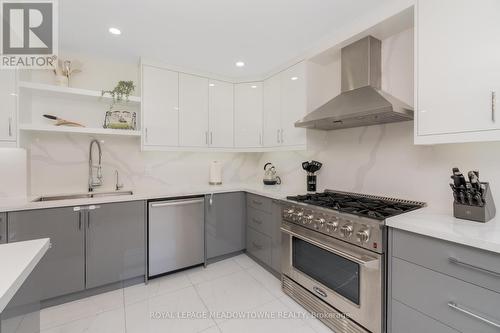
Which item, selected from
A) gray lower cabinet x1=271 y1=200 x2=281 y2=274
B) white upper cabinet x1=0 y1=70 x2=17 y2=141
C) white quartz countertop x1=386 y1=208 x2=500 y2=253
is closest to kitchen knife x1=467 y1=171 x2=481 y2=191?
white quartz countertop x1=386 y1=208 x2=500 y2=253

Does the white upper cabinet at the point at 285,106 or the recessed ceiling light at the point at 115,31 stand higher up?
the recessed ceiling light at the point at 115,31

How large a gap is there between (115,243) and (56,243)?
0.42 metres

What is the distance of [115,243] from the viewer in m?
2.01

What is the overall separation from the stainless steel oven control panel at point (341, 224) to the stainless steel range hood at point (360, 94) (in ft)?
2.48

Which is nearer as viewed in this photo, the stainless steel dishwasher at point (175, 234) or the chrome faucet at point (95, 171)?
the stainless steel dishwasher at point (175, 234)

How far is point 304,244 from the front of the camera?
6.10ft

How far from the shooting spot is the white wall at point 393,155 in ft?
4.90

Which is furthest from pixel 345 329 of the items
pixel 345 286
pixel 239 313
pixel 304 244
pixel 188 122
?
pixel 188 122

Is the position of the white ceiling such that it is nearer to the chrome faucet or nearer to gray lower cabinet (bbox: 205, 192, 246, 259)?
the chrome faucet

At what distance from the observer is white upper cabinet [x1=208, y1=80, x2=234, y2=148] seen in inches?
109

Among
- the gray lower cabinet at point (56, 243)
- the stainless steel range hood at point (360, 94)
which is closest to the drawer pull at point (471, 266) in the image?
the stainless steel range hood at point (360, 94)

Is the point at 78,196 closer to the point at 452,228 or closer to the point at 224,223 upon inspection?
the point at 224,223

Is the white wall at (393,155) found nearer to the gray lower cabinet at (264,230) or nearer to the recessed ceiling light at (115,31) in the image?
the gray lower cabinet at (264,230)

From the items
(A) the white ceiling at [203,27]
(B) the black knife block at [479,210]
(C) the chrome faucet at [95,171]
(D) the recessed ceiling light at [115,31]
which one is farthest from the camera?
(C) the chrome faucet at [95,171]
